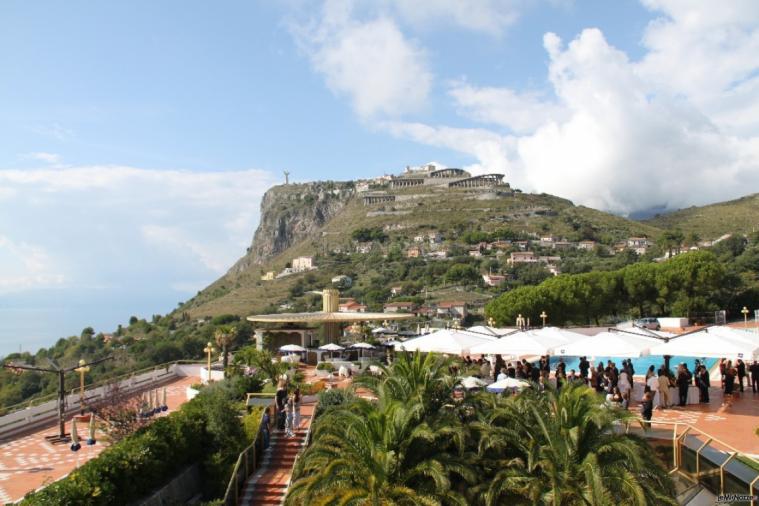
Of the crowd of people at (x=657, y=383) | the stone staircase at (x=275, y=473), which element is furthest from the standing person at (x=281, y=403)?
the crowd of people at (x=657, y=383)

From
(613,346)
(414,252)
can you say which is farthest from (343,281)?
(613,346)

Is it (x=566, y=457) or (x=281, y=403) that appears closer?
(x=566, y=457)

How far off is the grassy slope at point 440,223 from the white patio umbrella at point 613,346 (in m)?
79.8

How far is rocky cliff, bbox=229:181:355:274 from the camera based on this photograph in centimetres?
16225

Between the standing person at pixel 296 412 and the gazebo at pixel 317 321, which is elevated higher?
the gazebo at pixel 317 321

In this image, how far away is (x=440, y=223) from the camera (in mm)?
118250

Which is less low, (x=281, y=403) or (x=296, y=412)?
(x=281, y=403)

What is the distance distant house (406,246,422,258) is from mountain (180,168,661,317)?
31.5 inches

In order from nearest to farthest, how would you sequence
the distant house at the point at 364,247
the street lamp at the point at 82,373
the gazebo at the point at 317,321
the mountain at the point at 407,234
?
the street lamp at the point at 82,373 < the gazebo at the point at 317,321 < the mountain at the point at 407,234 < the distant house at the point at 364,247

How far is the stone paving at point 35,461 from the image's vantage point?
11.8m

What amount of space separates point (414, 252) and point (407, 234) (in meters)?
13.4

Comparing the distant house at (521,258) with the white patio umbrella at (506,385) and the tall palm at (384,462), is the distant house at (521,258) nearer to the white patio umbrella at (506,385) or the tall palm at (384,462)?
the white patio umbrella at (506,385)

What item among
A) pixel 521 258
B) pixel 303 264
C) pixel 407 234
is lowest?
pixel 521 258

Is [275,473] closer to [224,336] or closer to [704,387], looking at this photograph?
[704,387]
